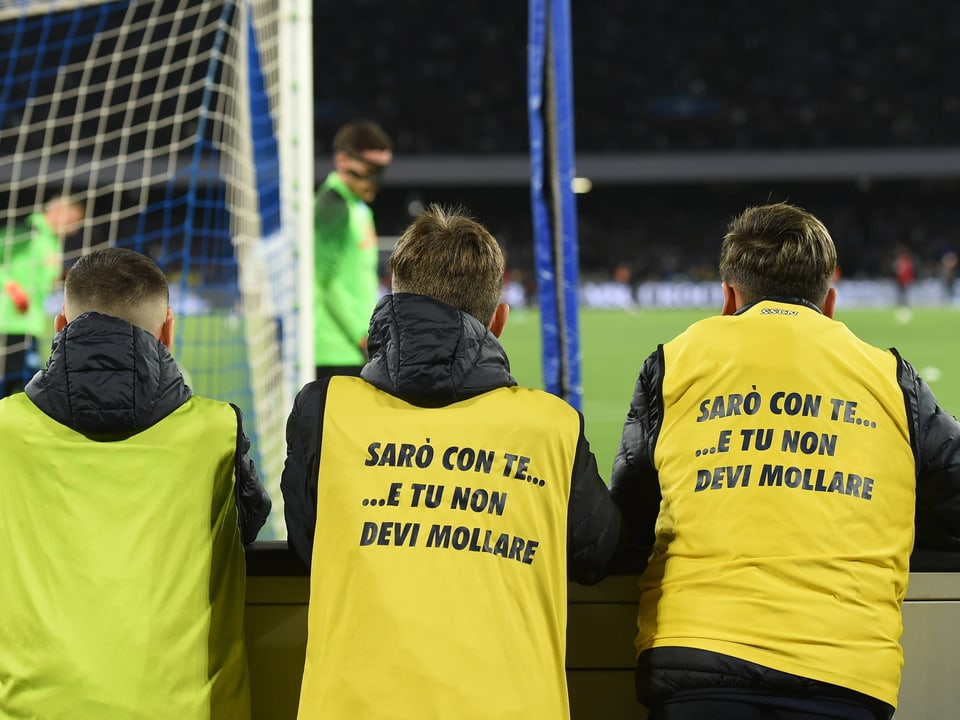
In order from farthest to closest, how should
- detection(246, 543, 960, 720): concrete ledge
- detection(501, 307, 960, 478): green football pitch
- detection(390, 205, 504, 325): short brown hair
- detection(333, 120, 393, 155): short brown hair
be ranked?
detection(501, 307, 960, 478): green football pitch → detection(333, 120, 393, 155): short brown hair → detection(246, 543, 960, 720): concrete ledge → detection(390, 205, 504, 325): short brown hair

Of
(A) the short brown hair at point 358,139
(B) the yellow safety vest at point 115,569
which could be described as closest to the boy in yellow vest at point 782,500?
(B) the yellow safety vest at point 115,569

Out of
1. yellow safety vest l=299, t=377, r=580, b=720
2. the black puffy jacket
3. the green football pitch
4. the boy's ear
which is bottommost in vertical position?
the green football pitch

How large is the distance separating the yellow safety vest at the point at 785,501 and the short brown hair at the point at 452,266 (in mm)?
357

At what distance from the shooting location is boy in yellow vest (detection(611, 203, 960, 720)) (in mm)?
1735

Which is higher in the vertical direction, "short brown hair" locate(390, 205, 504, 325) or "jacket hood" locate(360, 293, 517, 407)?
"short brown hair" locate(390, 205, 504, 325)

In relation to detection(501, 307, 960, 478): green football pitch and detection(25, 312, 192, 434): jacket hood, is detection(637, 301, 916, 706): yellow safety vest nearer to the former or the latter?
detection(25, 312, 192, 434): jacket hood

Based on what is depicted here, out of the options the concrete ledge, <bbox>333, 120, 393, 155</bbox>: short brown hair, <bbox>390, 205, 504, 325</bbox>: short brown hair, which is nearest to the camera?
<bbox>390, 205, 504, 325</bbox>: short brown hair

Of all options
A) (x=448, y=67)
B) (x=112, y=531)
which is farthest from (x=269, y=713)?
(x=448, y=67)

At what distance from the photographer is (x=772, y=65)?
1458 inches

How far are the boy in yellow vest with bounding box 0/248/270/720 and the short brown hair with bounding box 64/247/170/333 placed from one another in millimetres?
53

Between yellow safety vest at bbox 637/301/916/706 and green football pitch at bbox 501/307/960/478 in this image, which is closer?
yellow safety vest at bbox 637/301/916/706

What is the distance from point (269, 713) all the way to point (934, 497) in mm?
1346

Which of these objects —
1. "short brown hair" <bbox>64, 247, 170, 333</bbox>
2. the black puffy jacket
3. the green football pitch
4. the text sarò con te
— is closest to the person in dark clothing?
the text sarò con te

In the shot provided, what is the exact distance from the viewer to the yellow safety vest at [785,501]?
175cm
